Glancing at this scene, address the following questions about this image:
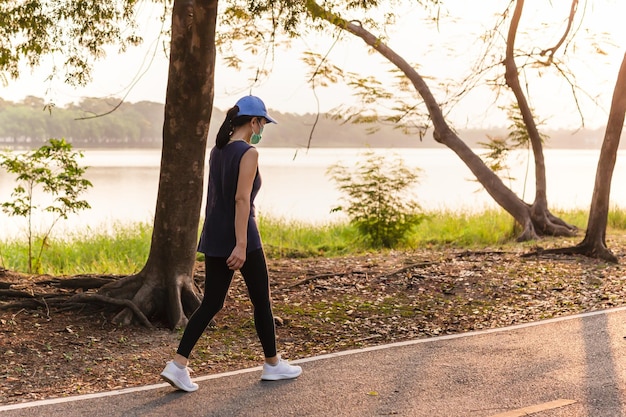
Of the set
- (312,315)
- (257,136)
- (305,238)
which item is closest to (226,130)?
(257,136)

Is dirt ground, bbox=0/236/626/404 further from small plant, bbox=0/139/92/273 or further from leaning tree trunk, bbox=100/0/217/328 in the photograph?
small plant, bbox=0/139/92/273

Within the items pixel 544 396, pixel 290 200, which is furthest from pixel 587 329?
pixel 290 200

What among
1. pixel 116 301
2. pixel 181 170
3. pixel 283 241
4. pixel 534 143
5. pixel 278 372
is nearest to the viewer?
pixel 278 372

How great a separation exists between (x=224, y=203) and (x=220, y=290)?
2.23ft

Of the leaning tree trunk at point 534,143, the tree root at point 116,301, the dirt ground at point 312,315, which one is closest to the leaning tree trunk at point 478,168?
the leaning tree trunk at point 534,143

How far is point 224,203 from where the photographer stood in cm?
660

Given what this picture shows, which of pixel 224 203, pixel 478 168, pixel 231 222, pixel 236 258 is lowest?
pixel 236 258

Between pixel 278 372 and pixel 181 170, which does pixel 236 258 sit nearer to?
pixel 278 372

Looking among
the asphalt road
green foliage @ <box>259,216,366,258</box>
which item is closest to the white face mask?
the asphalt road

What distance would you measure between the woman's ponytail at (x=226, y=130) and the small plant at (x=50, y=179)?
7133 millimetres

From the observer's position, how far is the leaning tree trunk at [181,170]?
9.54 metres

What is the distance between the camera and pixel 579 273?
12781 mm

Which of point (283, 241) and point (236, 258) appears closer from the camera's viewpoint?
point (236, 258)

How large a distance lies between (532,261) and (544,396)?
24.0 feet
